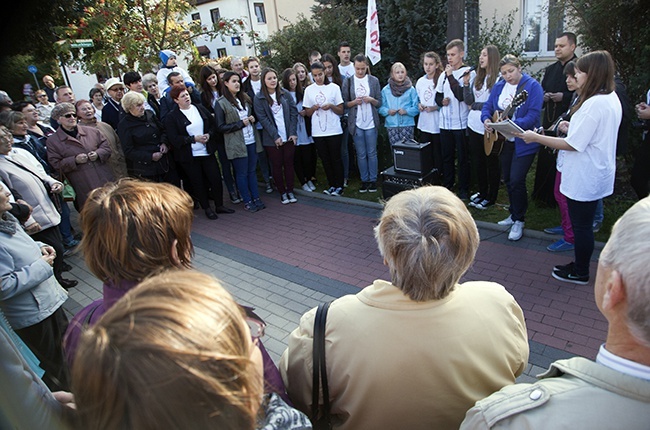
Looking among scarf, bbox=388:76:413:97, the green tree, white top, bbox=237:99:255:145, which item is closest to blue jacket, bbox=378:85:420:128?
scarf, bbox=388:76:413:97

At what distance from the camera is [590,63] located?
350 centimetres

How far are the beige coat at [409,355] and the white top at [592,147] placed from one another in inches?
105

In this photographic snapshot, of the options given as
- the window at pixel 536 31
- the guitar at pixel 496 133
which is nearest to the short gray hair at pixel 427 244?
the guitar at pixel 496 133

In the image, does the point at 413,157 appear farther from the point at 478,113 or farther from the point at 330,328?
the point at 330,328

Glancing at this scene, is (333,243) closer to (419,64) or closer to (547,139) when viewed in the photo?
(547,139)

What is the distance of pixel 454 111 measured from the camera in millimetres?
5977

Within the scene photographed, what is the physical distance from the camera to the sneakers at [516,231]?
5.11 meters

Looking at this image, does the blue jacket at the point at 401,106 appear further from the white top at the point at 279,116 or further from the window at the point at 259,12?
the window at the point at 259,12

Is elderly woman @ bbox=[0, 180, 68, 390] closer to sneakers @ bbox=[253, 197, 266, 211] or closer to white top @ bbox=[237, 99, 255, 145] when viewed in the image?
white top @ bbox=[237, 99, 255, 145]

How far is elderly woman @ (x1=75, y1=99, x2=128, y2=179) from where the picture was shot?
5.83m

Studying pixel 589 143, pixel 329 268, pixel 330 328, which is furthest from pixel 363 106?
pixel 330 328

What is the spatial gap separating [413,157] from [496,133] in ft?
3.39

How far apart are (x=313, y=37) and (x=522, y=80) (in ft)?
26.8

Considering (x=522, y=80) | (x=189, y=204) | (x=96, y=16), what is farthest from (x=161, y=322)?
(x=96, y=16)
